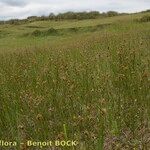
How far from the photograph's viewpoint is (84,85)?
5527mm

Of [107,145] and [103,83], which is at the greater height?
[103,83]

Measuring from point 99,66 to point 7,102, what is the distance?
2364 millimetres

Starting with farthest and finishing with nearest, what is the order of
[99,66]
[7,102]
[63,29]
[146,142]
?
1. [63,29]
2. [99,66]
3. [7,102]
4. [146,142]

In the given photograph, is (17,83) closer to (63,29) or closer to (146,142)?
(146,142)

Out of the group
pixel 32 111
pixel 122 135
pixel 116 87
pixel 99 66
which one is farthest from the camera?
pixel 99 66

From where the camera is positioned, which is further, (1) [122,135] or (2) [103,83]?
(2) [103,83]

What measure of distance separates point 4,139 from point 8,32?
2526cm

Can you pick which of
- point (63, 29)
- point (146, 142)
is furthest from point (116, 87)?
point (63, 29)

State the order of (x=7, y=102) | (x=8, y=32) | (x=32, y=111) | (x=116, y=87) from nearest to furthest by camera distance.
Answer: (x=32, y=111)
(x=7, y=102)
(x=116, y=87)
(x=8, y=32)

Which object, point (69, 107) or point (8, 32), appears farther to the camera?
point (8, 32)

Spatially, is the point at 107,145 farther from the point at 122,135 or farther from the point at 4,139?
the point at 4,139

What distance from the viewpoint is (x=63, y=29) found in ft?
82.9

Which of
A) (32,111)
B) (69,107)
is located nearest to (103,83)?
(69,107)

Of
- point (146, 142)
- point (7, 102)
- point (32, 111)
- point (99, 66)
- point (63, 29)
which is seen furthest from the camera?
point (63, 29)
